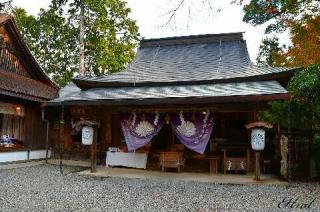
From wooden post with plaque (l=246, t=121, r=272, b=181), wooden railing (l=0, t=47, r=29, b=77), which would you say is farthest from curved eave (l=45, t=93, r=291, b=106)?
wooden railing (l=0, t=47, r=29, b=77)

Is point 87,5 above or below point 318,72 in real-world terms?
above

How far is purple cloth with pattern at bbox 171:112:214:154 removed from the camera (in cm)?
1082

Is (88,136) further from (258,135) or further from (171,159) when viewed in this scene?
(258,135)

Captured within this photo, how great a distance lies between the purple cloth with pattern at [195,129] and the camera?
1082 cm

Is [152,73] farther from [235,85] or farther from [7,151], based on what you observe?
[7,151]

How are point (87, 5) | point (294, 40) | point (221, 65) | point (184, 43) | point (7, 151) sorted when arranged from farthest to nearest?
point (87, 5), point (294, 40), point (184, 43), point (221, 65), point (7, 151)

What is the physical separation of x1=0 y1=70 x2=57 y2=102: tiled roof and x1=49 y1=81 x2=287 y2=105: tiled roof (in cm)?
137

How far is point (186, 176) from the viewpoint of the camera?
34.1 feet

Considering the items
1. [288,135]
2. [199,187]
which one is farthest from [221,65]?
[199,187]

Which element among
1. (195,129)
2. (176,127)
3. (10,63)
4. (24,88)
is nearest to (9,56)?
(10,63)

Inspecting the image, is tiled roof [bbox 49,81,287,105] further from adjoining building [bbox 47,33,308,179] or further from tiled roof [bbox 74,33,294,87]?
tiled roof [bbox 74,33,294,87]

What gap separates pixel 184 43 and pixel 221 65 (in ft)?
11.6

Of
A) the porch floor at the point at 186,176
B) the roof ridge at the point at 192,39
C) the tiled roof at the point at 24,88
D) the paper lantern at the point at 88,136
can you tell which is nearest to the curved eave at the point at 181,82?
the tiled roof at the point at 24,88

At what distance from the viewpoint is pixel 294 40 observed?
19.1 metres
